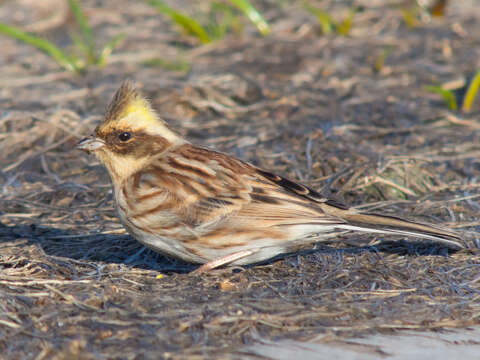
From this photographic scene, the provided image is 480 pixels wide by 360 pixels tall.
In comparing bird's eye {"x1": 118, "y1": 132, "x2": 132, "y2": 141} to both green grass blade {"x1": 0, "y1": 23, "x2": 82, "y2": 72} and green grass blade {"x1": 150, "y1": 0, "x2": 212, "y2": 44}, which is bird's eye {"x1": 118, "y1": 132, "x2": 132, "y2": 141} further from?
green grass blade {"x1": 150, "y1": 0, "x2": 212, "y2": 44}

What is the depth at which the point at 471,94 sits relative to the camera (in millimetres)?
7727

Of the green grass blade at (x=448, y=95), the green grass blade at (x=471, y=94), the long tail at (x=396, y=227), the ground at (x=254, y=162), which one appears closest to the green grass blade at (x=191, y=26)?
the ground at (x=254, y=162)

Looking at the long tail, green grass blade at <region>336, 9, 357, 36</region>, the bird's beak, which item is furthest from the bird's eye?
green grass blade at <region>336, 9, 357, 36</region>

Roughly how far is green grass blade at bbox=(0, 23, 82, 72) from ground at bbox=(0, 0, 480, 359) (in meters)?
0.16

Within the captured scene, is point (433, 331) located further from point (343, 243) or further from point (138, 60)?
point (138, 60)

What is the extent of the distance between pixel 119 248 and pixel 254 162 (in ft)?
6.07

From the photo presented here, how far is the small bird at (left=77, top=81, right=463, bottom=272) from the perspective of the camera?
4.64m

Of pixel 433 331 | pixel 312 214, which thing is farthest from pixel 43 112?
pixel 433 331

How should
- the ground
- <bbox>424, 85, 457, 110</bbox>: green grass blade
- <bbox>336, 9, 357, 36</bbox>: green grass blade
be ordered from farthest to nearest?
<bbox>336, 9, 357, 36</bbox>: green grass blade → <bbox>424, 85, 457, 110</bbox>: green grass blade → the ground

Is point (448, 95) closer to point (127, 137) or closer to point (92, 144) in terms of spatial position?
point (127, 137)

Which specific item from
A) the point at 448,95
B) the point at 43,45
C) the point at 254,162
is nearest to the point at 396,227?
the point at 254,162

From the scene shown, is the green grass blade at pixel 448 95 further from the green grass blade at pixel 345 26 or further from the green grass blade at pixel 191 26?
the green grass blade at pixel 191 26

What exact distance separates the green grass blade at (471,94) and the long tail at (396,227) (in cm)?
351

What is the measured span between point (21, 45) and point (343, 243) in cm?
722
